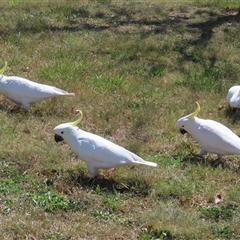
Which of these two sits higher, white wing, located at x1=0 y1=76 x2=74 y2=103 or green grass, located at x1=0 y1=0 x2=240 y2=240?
white wing, located at x1=0 y1=76 x2=74 y2=103

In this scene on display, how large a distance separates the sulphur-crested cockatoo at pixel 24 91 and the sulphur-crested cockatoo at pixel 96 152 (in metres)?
1.11

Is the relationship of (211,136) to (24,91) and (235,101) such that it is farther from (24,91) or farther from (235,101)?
(24,91)

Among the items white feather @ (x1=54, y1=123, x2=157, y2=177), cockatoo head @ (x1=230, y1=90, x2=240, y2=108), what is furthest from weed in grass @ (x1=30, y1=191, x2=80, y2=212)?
cockatoo head @ (x1=230, y1=90, x2=240, y2=108)

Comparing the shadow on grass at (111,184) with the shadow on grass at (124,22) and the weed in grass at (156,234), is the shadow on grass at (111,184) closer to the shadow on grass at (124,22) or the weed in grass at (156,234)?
the weed in grass at (156,234)

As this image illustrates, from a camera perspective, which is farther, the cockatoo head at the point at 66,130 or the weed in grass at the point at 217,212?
the cockatoo head at the point at 66,130

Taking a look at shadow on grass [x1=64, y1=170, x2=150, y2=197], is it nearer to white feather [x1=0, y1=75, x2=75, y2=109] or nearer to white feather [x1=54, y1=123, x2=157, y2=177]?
white feather [x1=54, y1=123, x2=157, y2=177]

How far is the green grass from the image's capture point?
4.30 metres

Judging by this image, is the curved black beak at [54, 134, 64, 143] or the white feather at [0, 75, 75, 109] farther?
the white feather at [0, 75, 75, 109]

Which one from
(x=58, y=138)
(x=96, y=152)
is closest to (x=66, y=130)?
(x=58, y=138)

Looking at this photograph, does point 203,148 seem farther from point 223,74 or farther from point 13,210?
point 223,74

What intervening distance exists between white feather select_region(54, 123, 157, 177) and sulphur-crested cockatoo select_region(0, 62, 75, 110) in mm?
1139

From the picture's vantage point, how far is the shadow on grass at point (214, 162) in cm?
524

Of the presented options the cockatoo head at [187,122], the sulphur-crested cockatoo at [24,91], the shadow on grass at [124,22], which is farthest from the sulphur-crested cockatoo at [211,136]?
the shadow on grass at [124,22]

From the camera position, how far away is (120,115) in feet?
20.7
